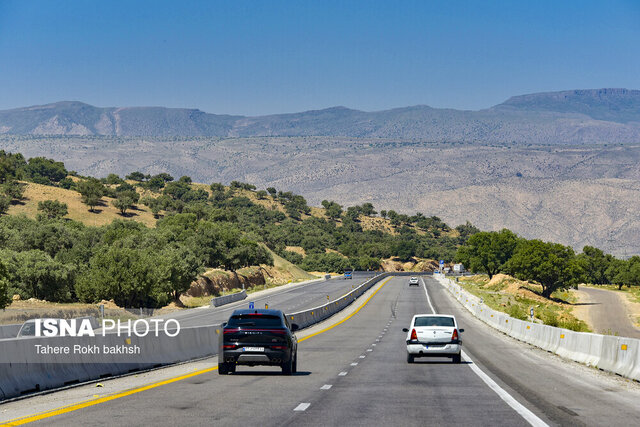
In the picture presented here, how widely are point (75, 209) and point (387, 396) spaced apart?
139m

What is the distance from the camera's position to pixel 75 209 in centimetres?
14862

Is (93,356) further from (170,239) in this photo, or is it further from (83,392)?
(170,239)

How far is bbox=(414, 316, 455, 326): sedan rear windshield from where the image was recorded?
27303 millimetres

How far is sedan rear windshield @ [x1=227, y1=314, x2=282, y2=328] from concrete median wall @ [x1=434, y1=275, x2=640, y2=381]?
8645mm

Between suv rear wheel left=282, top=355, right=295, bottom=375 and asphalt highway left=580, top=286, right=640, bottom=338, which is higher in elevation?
suv rear wheel left=282, top=355, right=295, bottom=375

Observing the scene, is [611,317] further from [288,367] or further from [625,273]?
[625,273]

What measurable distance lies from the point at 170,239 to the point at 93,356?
9650 cm

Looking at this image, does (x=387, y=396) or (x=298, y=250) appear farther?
(x=298, y=250)

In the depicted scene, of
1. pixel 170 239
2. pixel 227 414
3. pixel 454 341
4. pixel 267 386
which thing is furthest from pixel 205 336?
pixel 170 239

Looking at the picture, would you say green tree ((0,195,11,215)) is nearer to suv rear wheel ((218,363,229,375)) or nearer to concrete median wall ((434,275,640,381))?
concrete median wall ((434,275,640,381))

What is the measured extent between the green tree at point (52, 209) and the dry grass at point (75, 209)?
5.65 ft

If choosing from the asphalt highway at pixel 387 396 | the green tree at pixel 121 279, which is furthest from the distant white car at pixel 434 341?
the green tree at pixel 121 279

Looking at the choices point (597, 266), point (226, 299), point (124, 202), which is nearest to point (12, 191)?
point (124, 202)

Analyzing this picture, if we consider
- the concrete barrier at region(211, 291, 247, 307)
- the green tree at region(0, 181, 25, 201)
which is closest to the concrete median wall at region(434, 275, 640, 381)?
the concrete barrier at region(211, 291, 247, 307)
